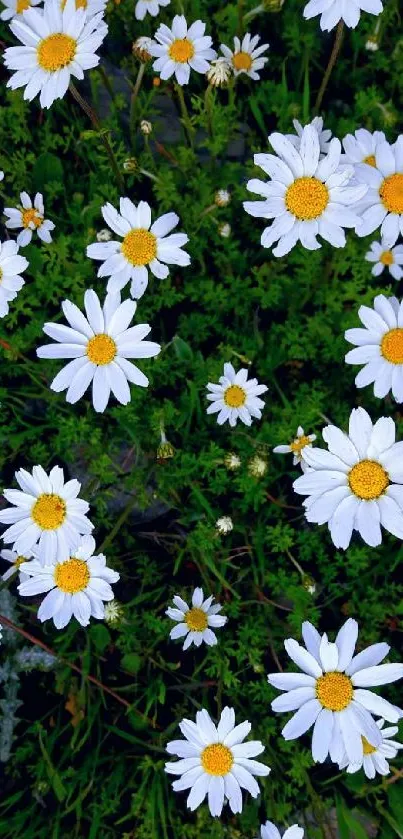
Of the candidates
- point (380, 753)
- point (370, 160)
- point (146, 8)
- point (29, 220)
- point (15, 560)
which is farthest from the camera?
point (146, 8)

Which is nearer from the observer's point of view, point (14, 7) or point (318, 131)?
point (318, 131)

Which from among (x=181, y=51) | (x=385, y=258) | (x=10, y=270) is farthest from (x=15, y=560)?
(x=181, y=51)

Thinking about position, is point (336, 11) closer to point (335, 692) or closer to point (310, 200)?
point (310, 200)

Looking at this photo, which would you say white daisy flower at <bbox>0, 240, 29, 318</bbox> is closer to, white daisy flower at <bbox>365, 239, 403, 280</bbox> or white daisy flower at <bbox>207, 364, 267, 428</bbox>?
white daisy flower at <bbox>207, 364, 267, 428</bbox>

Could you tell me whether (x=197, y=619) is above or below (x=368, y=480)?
below

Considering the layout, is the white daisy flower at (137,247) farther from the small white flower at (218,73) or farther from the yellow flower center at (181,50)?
the yellow flower center at (181,50)
